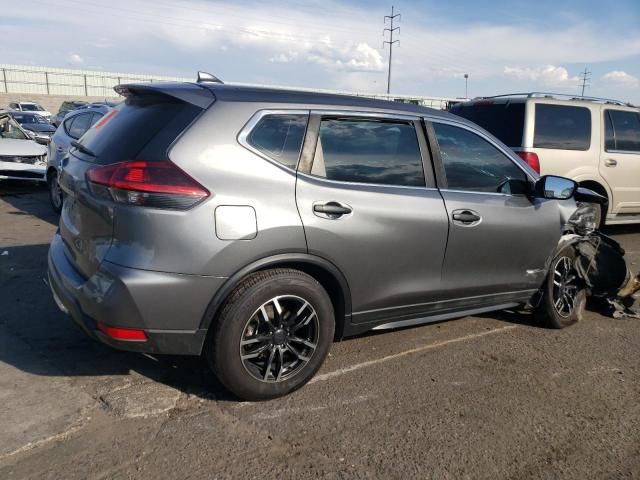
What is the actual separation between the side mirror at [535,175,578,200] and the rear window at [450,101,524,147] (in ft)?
9.30

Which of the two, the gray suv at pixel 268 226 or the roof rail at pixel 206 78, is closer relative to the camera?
the gray suv at pixel 268 226

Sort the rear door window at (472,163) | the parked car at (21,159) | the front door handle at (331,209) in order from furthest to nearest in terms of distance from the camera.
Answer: the parked car at (21,159) → the rear door window at (472,163) → the front door handle at (331,209)

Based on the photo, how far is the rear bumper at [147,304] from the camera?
281cm

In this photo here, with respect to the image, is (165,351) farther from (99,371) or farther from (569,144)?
(569,144)

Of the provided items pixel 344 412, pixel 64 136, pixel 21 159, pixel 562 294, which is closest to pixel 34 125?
pixel 21 159

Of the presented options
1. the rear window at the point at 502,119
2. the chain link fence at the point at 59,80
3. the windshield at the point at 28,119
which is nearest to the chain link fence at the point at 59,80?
the chain link fence at the point at 59,80

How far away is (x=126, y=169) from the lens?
2887 millimetres

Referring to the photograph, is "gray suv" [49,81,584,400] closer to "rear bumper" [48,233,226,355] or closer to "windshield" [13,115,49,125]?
"rear bumper" [48,233,226,355]

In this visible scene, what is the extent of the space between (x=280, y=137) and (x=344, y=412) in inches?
64.9

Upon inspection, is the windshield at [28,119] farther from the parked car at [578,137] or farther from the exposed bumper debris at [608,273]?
the exposed bumper debris at [608,273]

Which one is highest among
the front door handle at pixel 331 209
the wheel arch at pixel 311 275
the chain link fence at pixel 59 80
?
the chain link fence at pixel 59 80

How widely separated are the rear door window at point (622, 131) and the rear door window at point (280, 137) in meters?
6.13

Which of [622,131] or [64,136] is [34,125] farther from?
[622,131]

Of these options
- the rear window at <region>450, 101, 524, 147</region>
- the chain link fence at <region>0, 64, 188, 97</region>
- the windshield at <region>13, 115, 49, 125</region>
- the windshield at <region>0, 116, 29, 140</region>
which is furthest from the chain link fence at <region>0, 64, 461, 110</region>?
the rear window at <region>450, 101, 524, 147</region>
